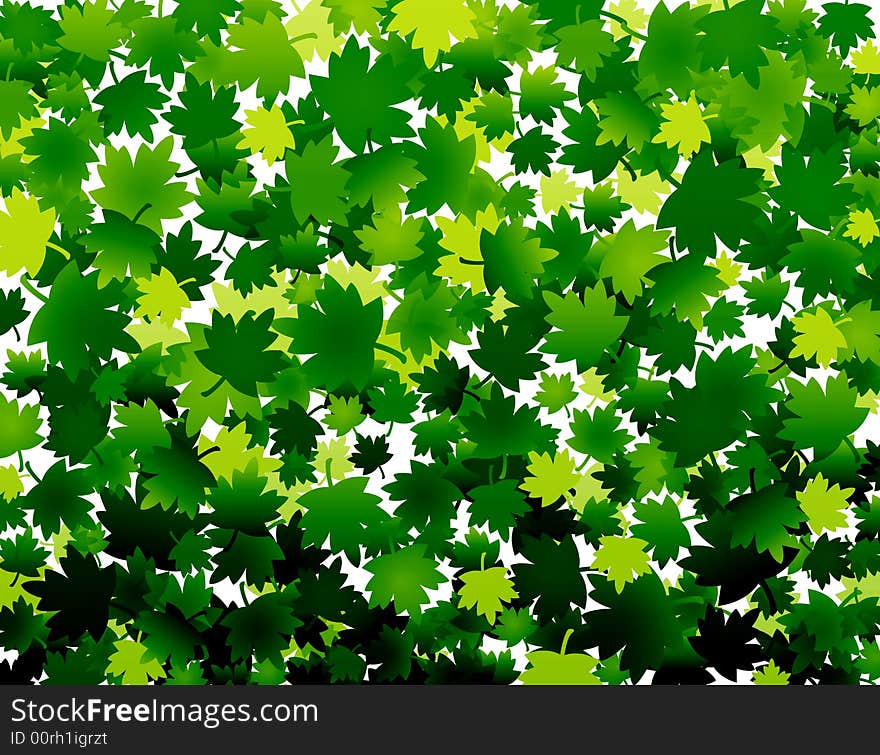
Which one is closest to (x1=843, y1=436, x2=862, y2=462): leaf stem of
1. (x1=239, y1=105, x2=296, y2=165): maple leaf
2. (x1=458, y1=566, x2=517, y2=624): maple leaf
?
(x1=458, y1=566, x2=517, y2=624): maple leaf

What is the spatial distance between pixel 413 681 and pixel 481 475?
550mm

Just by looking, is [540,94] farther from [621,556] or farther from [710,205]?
[621,556]

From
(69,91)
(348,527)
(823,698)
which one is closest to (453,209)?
(348,527)

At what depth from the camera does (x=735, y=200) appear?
3082 mm

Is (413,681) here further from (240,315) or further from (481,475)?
(240,315)

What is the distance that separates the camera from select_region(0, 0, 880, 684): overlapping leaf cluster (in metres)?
2.97

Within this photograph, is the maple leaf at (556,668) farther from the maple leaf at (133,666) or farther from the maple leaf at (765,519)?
the maple leaf at (133,666)

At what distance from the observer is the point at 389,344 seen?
2984mm

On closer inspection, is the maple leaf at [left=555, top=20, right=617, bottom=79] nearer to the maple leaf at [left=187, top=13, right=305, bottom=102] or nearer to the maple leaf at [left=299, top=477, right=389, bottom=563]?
the maple leaf at [left=187, top=13, right=305, bottom=102]

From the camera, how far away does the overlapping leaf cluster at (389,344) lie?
2.97 meters

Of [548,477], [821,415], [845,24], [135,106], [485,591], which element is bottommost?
[485,591]

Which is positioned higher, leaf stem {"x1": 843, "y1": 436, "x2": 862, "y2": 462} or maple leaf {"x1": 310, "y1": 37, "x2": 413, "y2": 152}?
maple leaf {"x1": 310, "y1": 37, "x2": 413, "y2": 152}

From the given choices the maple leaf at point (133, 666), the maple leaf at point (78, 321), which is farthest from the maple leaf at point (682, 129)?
the maple leaf at point (133, 666)

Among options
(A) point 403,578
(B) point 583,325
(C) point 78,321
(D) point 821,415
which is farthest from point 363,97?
(D) point 821,415
